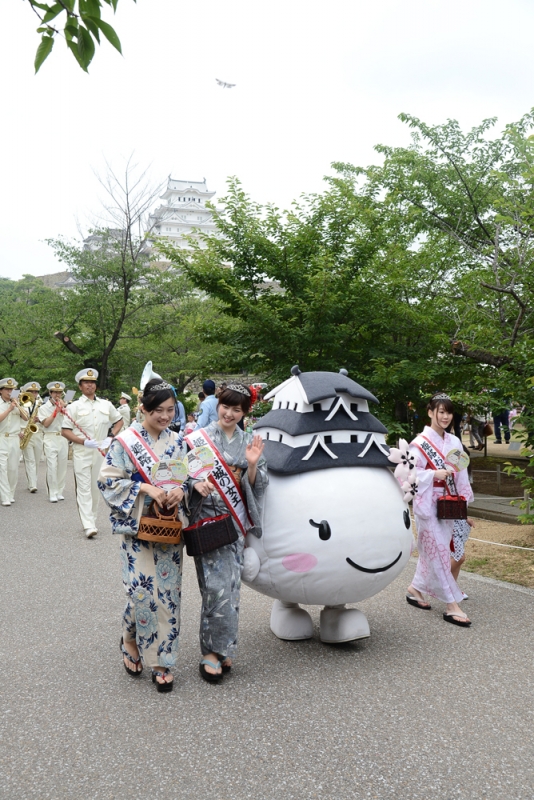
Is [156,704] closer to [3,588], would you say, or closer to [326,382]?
[326,382]

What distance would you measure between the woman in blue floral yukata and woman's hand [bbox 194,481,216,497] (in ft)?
0.42

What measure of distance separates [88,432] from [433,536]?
5.30 m

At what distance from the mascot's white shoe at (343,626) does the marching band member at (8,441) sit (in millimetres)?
8439

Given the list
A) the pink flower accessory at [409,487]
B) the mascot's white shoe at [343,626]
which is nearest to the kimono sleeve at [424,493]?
the pink flower accessory at [409,487]

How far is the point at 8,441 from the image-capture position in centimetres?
1205

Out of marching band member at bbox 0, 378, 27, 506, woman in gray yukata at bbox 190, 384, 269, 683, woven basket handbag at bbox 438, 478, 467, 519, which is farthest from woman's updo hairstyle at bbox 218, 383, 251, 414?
marching band member at bbox 0, 378, 27, 506

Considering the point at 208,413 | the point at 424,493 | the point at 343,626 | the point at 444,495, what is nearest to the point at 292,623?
the point at 343,626

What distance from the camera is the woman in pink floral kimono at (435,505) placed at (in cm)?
528

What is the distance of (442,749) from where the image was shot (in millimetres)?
3307

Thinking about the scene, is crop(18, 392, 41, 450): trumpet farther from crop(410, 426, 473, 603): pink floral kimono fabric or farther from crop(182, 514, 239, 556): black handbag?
crop(182, 514, 239, 556): black handbag

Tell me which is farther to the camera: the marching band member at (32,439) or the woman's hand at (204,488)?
the marching band member at (32,439)

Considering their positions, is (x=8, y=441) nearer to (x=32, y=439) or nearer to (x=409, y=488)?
(x=32, y=439)

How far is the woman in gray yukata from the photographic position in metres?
4.14

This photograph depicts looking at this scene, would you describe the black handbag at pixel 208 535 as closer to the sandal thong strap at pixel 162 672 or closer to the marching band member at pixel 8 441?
the sandal thong strap at pixel 162 672
